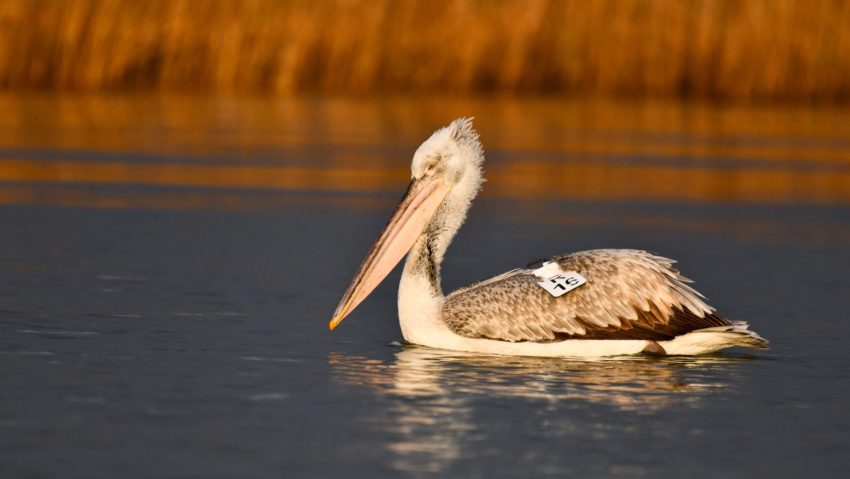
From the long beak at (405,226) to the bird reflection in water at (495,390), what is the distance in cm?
→ 52

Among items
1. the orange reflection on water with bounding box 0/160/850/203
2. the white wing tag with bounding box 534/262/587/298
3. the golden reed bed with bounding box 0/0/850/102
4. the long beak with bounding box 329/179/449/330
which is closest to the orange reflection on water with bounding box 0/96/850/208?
the orange reflection on water with bounding box 0/160/850/203

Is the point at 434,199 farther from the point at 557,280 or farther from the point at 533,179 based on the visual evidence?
the point at 533,179

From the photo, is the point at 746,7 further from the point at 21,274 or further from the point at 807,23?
the point at 21,274

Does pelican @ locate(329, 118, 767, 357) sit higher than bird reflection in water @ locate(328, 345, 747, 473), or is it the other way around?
pelican @ locate(329, 118, 767, 357)

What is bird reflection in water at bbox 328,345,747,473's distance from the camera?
18.7ft

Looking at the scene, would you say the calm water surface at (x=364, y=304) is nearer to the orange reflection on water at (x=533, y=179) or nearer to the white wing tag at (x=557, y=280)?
the orange reflection on water at (x=533, y=179)

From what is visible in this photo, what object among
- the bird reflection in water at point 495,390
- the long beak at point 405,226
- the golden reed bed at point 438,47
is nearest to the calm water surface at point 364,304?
the bird reflection in water at point 495,390

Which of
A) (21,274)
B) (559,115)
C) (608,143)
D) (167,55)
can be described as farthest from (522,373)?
(167,55)

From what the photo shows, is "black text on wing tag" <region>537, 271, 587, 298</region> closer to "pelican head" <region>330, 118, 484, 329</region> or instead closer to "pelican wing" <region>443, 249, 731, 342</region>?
"pelican wing" <region>443, 249, 731, 342</region>

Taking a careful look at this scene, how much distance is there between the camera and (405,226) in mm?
7914

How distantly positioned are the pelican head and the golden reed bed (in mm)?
12043

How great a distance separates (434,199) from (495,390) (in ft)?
5.39

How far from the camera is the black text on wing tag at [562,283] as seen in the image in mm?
7391

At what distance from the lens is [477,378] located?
266 inches
